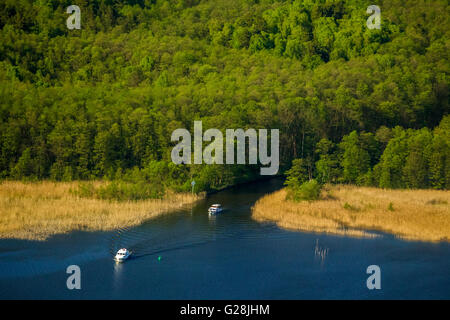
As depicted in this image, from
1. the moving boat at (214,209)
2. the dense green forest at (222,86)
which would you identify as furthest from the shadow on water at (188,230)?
the dense green forest at (222,86)

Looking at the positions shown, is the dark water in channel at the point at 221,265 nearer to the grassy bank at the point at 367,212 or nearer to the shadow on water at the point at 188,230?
the shadow on water at the point at 188,230

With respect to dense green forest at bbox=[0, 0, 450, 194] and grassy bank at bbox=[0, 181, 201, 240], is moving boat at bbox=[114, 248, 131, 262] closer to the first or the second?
grassy bank at bbox=[0, 181, 201, 240]

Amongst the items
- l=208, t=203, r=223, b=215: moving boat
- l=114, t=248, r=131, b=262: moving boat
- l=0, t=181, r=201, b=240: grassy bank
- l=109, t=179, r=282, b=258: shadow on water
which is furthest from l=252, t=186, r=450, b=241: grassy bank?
l=114, t=248, r=131, b=262: moving boat

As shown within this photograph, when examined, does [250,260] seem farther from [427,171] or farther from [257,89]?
[257,89]

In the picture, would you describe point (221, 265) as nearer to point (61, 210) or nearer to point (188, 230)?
point (188, 230)

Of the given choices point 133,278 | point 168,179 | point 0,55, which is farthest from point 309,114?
point 0,55
